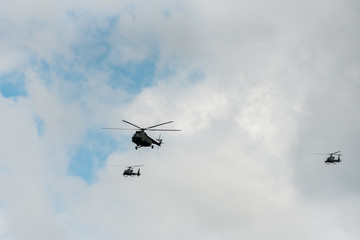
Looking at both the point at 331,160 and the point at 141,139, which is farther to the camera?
the point at 331,160

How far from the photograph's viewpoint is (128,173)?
425ft

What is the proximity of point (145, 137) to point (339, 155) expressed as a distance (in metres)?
65.1

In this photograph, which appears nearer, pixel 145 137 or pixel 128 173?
pixel 145 137

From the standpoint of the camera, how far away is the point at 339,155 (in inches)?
5212

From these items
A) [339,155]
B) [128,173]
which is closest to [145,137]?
[128,173]

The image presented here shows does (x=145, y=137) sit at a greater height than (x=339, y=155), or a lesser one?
lesser

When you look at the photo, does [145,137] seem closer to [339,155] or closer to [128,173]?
[128,173]

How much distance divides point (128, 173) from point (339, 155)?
62.8m

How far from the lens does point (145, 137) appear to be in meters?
98.3

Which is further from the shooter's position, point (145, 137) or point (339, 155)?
Result: point (339, 155)
